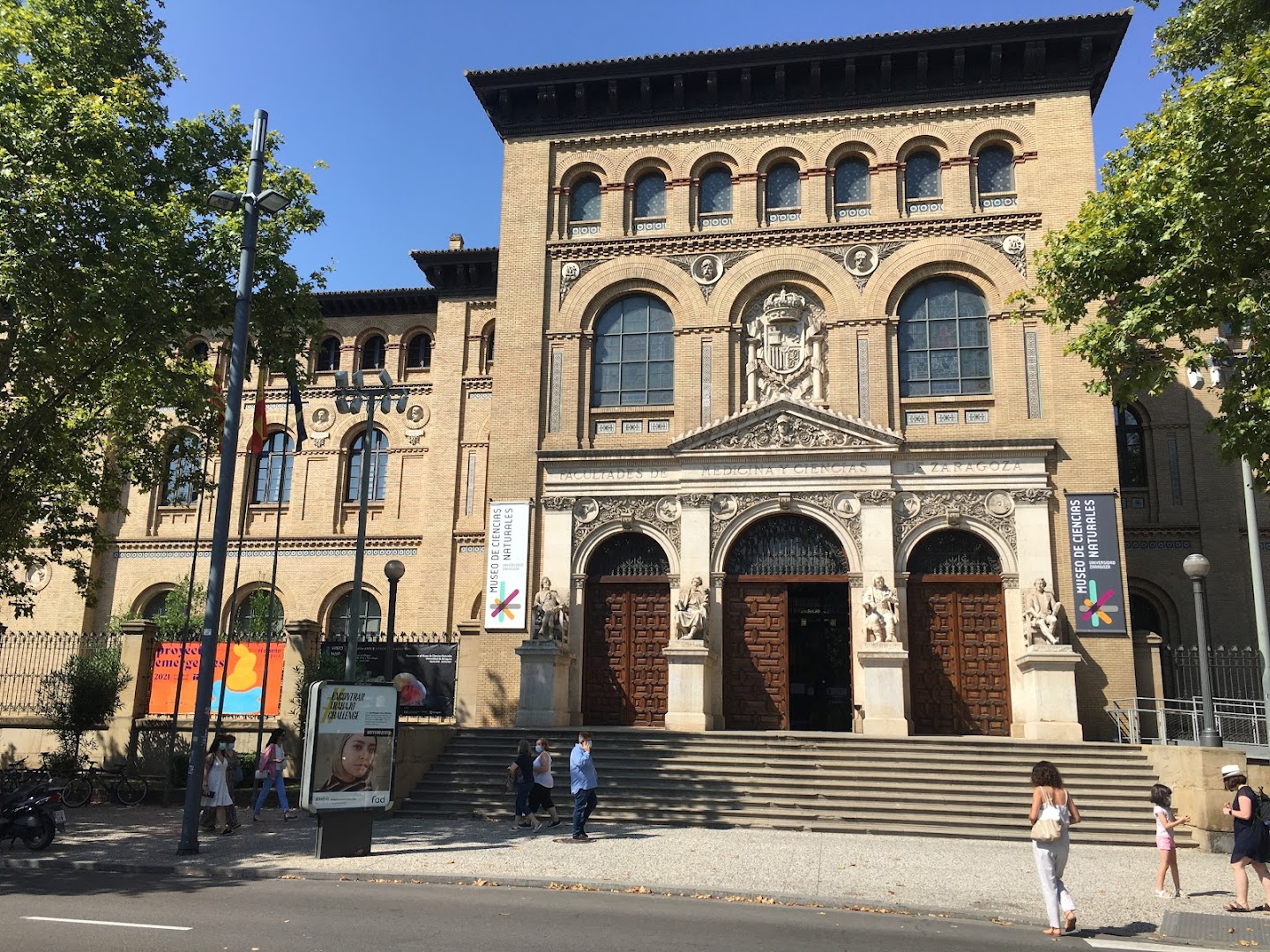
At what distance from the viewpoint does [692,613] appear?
75.2 ft

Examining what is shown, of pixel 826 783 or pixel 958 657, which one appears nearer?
A: pixel 826 783

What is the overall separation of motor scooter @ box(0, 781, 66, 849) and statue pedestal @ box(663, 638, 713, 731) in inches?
465

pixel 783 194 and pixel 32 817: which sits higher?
pixel 783 194

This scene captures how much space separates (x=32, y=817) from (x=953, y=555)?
1839cm

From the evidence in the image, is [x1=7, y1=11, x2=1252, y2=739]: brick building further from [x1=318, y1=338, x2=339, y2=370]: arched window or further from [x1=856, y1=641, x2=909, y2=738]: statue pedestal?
[x1=318, y1=338, x2=339, y2=370]: arched window

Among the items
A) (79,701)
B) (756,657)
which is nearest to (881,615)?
(756,657)

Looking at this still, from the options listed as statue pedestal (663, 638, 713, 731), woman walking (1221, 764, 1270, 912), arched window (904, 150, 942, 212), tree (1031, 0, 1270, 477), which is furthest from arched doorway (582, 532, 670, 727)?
woman walking (1221, 764, 1270, 912)

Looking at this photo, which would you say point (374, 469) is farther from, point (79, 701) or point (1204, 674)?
point (1204, 674)

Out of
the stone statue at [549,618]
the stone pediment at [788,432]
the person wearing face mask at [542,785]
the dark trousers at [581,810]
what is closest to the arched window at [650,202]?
the stone pediment at [788,432]

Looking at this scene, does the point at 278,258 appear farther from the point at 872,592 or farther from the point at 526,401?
the point at 872,592

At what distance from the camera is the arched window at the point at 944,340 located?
24.3 metres

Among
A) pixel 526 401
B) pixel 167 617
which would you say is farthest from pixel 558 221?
pixel 167 617

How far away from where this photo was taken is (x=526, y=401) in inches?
1013

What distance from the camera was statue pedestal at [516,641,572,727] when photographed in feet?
75.4
